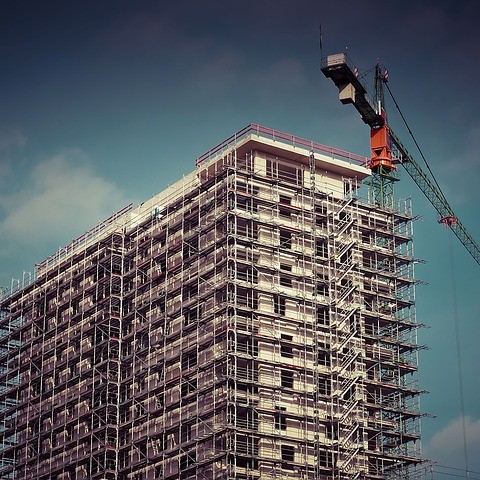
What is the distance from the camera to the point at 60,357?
120 m

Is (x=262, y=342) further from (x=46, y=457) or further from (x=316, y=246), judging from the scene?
(x=46, y=457)

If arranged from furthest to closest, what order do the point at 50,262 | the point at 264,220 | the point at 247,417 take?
the point at 50,262, the point at 264,220, the point at 247,417

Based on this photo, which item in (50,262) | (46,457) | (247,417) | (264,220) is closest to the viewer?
(247,417)

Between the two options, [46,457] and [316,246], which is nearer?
[316,246]

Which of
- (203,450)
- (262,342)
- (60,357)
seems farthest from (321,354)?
(60,357)

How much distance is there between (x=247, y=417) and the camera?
96000 millimetres

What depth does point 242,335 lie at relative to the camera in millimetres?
97438

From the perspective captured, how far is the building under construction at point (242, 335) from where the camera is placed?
97.7 m

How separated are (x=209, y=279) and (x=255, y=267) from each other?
13.6ft

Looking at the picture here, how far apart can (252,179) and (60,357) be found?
2964 cm

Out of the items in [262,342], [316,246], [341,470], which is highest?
[316,246]

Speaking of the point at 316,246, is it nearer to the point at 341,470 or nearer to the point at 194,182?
the point at 194,182

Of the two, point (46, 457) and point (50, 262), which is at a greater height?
point (50, 262)

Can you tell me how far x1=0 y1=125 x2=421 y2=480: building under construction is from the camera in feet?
320
